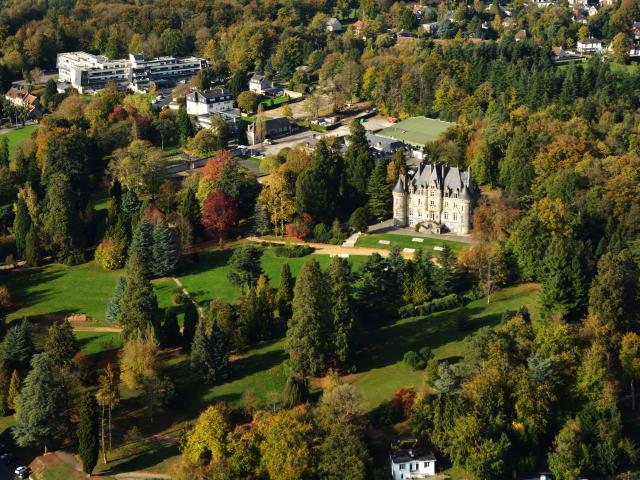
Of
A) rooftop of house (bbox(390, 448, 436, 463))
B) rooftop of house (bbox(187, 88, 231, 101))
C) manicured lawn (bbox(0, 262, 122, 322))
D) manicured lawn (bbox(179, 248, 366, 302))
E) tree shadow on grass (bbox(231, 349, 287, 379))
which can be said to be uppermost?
rooftop of house (bbox(187, 88, 231, 101))

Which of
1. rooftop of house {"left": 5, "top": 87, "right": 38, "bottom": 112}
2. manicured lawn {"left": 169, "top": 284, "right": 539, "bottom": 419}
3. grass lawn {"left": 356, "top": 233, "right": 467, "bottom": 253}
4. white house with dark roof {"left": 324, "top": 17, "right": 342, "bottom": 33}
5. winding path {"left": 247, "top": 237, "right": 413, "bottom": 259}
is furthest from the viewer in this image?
white house with dark roof {"left": 324, "top": 17, "right": 342, "bottom": 33}

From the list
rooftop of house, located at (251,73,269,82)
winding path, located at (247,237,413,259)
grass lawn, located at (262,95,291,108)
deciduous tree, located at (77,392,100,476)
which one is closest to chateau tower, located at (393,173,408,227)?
winding path, located at (247,237,413,259)

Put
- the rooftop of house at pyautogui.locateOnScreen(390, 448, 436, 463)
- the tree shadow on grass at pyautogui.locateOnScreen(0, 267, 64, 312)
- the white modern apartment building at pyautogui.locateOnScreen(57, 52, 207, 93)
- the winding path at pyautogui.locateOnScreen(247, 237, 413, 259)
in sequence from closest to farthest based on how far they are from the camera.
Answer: the rooftop of house at pyautogui.locateOnScreen(390, 448, 436, 463) < the tree shadow on grass at pyautogui.locateOnScreen(0, 267, 64, 312) < the winding path at pyautogui.locateOnScreen(247, 237, 413, 259) < the white modern apartment building at pyautogui.locateOnScreen(57, 52, 207, 93)

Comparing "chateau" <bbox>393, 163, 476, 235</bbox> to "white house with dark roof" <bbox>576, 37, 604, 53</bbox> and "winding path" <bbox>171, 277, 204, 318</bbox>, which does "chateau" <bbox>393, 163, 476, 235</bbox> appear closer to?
"winding path" <bbox>171, 277, 204, 318</bbox>

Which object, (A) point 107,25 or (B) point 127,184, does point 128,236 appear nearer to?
(B) point 127,184

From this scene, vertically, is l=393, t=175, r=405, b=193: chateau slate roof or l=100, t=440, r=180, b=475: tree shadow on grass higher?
l=393, t=175, r=405, b=193: chateau slate roof

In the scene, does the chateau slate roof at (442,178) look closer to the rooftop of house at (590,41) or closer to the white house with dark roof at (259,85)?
the white house with dark roof at (259,85)

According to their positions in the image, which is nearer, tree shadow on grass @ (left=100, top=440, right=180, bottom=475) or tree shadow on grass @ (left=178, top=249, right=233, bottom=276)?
tree shadow on grass @ (left=100, top=440, right=180, bottom=475)
